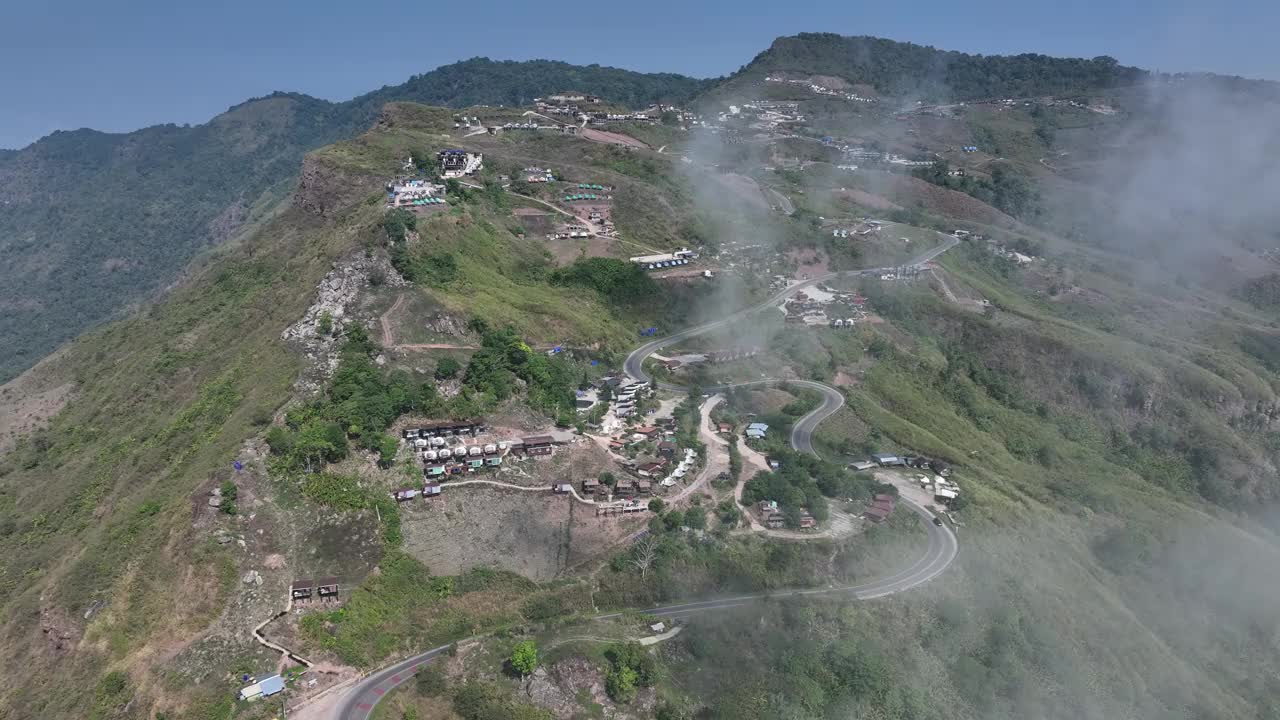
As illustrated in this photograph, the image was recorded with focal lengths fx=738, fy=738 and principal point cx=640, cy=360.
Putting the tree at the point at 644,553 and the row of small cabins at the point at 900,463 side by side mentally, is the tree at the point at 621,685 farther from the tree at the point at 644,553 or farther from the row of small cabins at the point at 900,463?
the row of small cabins at the point at 900,463

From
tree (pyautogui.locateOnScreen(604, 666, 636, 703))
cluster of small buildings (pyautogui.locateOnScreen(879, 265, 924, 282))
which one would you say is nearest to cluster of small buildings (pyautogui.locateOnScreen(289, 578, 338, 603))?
tree (pyautogui.locateOnScreen(604, 666, 636, 703))

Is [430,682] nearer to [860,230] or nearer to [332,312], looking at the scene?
[332,312]

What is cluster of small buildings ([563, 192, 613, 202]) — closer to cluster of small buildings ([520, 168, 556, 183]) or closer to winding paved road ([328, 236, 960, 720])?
cluster of small buildings ([520, 168, 556, 183])

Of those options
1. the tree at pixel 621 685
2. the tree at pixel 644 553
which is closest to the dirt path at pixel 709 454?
the tree at pixel 644 553

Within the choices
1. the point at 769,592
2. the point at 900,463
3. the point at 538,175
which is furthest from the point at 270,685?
the point at 538,175

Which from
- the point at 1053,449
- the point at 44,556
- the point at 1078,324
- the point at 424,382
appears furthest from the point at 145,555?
the point at 1078,324

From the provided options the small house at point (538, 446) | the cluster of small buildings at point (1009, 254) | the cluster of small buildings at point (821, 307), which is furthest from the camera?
the cluster of small buildings at point (1009, 254)
